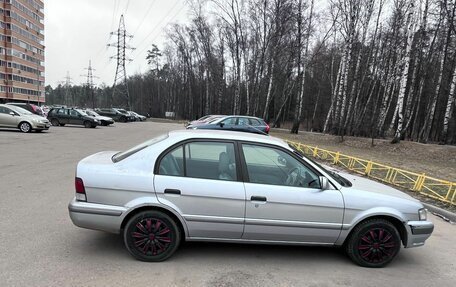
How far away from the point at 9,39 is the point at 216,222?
96.4 metres

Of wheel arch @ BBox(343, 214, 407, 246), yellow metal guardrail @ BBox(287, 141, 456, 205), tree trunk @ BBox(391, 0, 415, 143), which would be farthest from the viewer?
tree trunk @ BBox(391, 0, 415, 143)

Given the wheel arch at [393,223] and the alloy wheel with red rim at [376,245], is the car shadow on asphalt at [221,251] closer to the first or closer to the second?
the alloy wheel with red rim at [376,245]

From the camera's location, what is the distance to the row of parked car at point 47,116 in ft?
66.0

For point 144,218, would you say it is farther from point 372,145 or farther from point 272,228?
point 372,145

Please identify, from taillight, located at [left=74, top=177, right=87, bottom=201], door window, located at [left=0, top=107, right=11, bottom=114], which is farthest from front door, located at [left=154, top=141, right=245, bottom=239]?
door window, located at [left=0, top=107, right=11, bottom=114]

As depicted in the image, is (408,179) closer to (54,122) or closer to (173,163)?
(173,163)

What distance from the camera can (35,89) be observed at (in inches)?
3723

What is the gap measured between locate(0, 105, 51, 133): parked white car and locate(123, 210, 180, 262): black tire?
19.4m

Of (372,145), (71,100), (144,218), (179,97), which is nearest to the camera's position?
(144,218)

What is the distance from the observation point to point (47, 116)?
2928 centimetres

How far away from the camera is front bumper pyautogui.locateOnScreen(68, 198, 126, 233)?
394 centimetres

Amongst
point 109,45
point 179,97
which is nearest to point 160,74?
point 179,97

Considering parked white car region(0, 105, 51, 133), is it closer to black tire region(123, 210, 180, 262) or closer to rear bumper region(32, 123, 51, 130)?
rear bumper region(32, 123, 51, 130)

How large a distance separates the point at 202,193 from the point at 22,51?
328 ft
